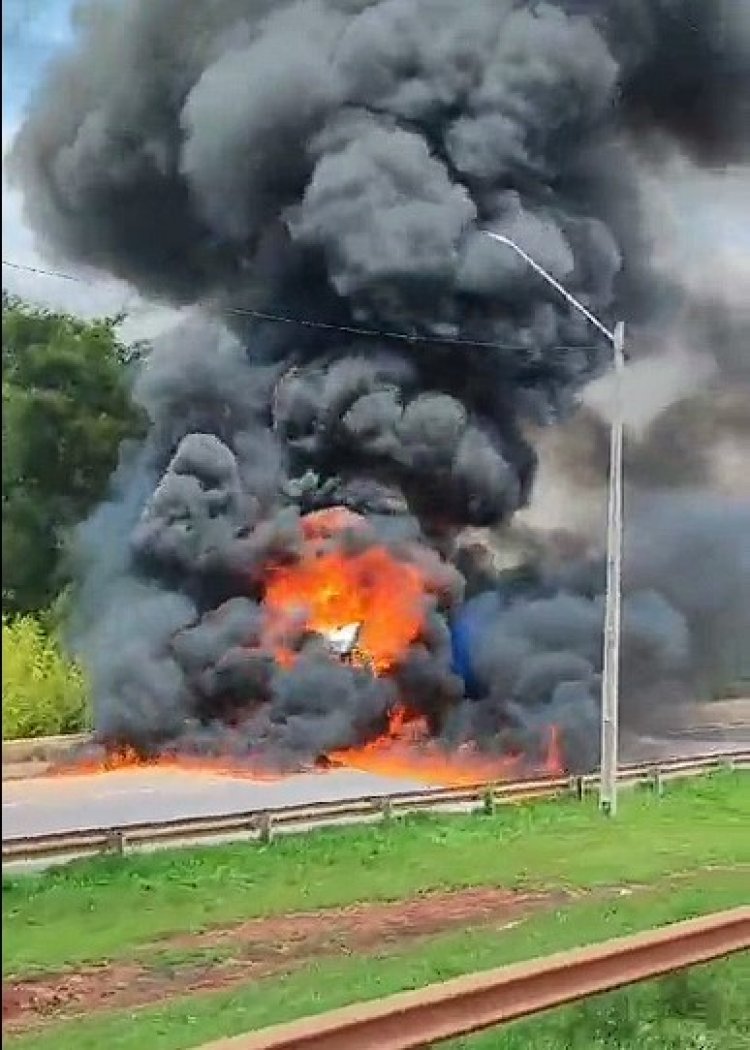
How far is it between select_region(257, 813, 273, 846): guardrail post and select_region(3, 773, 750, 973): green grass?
0.9 inches

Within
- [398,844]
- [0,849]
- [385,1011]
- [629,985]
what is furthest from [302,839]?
[0,849]

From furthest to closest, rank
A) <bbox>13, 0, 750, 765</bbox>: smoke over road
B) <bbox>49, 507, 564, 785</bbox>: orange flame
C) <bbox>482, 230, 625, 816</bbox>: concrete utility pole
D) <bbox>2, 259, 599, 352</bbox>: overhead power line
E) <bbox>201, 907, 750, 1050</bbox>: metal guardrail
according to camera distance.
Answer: <bbox>482, 230, 625, 816</bbox>: concrete utility pole → <bbox>49, 507, 564, 785</bbox>: orange flame → <bbox>13, 0, 750, 765</bbox>: smoke over road → <bbox>2, 259, 599, 352</bbox>: overhead power line → <bbox>201, 907, 750, 1050</bbox>: metal guardrail

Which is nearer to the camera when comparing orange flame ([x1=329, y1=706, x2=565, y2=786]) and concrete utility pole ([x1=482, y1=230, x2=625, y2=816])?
orange flame ([x1=329, y1=706, x2=565, y2=786])

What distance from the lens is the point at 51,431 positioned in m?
3.50

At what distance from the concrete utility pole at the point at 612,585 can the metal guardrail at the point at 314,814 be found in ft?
0.23

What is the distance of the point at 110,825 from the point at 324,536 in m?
1.03

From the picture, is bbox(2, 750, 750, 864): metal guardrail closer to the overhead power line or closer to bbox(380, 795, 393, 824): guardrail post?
bbox(380, 795, 393, 824): guardrail post

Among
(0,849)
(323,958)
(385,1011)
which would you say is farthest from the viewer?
(323,958)

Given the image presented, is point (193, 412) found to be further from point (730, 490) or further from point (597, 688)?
point (730, 490)

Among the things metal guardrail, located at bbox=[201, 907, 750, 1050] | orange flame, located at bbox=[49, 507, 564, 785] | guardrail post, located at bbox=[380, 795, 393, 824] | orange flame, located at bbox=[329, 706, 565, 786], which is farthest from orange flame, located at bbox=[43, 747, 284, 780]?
metal guardrail, located at bbox=[201, 907, 750, 1050]

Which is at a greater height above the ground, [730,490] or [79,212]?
[79,212]

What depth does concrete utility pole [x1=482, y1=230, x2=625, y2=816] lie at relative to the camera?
5293 mm

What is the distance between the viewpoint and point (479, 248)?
16.7 ft

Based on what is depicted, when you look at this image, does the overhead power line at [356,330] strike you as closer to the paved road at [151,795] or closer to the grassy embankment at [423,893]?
the paved road at [151,795]
